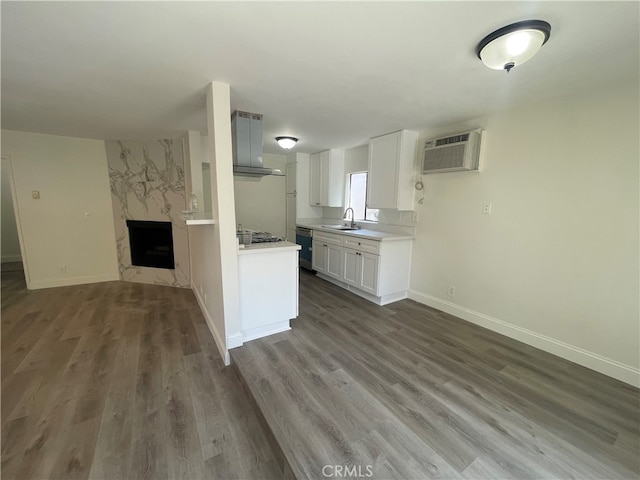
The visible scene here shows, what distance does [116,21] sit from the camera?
51.7 inches

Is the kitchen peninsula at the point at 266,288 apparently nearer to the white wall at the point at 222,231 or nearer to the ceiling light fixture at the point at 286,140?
the white wall at the point at 222,231

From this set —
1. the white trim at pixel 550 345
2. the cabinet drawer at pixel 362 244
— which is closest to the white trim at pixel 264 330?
the cabinet drawer at pixel 362 244

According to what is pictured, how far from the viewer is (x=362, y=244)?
353 centimetres

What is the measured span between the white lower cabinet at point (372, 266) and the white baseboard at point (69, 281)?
3822mm

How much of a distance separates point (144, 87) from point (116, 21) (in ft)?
2.87

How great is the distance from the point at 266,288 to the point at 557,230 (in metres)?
2.74

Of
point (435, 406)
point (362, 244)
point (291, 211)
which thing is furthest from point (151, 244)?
point (435, 406)

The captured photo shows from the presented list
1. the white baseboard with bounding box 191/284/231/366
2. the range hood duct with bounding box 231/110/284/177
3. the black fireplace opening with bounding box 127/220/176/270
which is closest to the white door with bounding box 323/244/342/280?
the range hood duct with bounding box 231/110/284/177

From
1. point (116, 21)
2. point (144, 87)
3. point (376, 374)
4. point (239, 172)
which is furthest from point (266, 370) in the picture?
point (144, 87)

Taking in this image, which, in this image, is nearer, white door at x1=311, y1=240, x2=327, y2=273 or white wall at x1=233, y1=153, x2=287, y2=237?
white door at x1=311, y1=240, x2=327, y2=273

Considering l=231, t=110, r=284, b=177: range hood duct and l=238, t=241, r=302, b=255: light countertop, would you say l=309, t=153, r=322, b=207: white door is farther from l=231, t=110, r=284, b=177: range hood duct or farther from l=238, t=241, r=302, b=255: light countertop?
l=238, t=241, r=302, b=255: light countertop

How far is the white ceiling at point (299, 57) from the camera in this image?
1.24 metres

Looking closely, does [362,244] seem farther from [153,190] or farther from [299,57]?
[153,190]

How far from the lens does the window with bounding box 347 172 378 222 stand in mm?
4523
